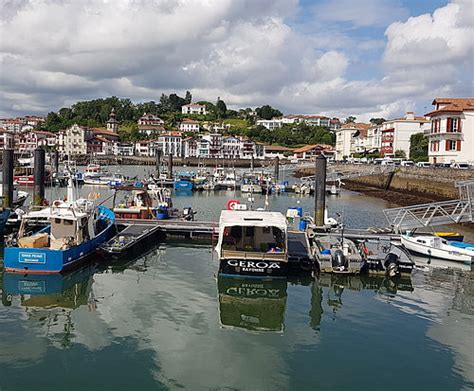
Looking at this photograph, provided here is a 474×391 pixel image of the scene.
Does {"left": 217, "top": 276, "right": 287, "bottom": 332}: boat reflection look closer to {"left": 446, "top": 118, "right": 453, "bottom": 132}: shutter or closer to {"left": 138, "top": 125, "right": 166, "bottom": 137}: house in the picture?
{"left": 446, "top": 118, "right": 453, "bottom": 132}: shutter

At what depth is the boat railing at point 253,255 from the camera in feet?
61.3

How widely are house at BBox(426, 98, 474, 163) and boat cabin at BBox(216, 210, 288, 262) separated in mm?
44706

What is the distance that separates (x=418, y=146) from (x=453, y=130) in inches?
1387

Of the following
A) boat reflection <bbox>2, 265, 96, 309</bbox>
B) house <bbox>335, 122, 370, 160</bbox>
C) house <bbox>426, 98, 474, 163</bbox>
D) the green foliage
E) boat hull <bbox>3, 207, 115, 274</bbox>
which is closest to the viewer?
boat reflection <bbox>2, 265, 96, 309</bbox>

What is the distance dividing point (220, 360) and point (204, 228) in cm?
1552

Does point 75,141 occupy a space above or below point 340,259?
above

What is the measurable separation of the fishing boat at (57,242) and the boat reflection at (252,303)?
6.35 meters

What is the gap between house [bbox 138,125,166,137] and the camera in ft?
596

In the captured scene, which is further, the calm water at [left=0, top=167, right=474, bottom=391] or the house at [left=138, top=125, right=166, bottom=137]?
the house at [left=138, top=125, right=166, bottom=137]

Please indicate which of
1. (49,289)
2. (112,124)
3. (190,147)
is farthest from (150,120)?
(49,289)

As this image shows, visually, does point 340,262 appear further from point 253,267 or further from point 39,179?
point 39,179

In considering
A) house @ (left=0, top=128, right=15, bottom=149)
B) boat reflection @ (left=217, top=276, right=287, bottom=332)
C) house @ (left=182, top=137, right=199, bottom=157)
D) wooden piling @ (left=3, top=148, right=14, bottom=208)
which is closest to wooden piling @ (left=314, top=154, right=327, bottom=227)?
boat reflection @ (left=217, top=276, right=287, bottom=332)

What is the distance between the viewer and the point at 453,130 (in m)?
57.9

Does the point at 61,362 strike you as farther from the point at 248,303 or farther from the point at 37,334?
the point at 248,303
